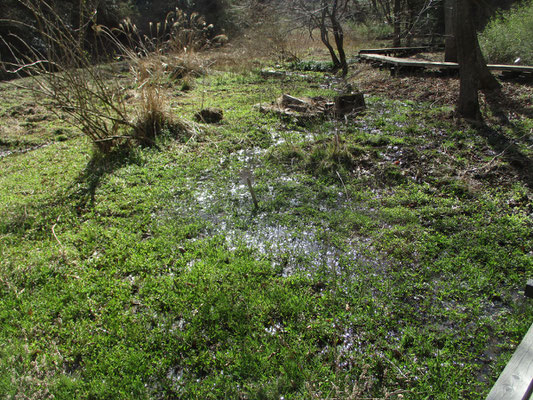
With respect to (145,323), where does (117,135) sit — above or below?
above

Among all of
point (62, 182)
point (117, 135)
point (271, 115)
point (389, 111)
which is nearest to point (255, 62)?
point (271, 115)

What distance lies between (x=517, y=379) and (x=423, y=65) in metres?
9.41

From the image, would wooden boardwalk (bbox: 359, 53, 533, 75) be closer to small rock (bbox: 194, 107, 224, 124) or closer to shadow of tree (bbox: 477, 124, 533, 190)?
shadow of tree (bbox: 477, 124, 533, 190)

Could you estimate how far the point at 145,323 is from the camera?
285 centimetres

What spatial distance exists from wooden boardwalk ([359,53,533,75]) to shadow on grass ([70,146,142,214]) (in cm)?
781

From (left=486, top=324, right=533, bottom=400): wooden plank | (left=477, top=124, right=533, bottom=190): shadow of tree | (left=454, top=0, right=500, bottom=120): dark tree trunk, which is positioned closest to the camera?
(left=486, top=324, right=533, bottom=400): wooden plank

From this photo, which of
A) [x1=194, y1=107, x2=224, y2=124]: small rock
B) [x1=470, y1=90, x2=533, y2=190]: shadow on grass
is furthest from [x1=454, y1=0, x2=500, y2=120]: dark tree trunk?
[x1=194, y1=107, x2=224, y2=124]: small rock

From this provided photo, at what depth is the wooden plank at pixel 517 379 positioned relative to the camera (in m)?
1.58

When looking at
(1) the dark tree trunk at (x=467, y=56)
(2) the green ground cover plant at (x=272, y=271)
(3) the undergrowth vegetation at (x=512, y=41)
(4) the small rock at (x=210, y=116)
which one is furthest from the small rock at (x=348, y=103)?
(3) the undergrowth vegetation at (x=512, y=41)

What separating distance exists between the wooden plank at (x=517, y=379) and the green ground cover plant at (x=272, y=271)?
1.95 feet

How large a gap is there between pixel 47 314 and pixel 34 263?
843 mm

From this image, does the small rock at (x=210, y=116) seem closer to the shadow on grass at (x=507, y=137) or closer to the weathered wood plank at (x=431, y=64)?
the shadow on grass at (x=507, y=137)

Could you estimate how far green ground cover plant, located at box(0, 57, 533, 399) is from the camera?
2.41 metres

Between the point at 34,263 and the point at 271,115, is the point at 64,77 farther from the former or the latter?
the point at 271,115
